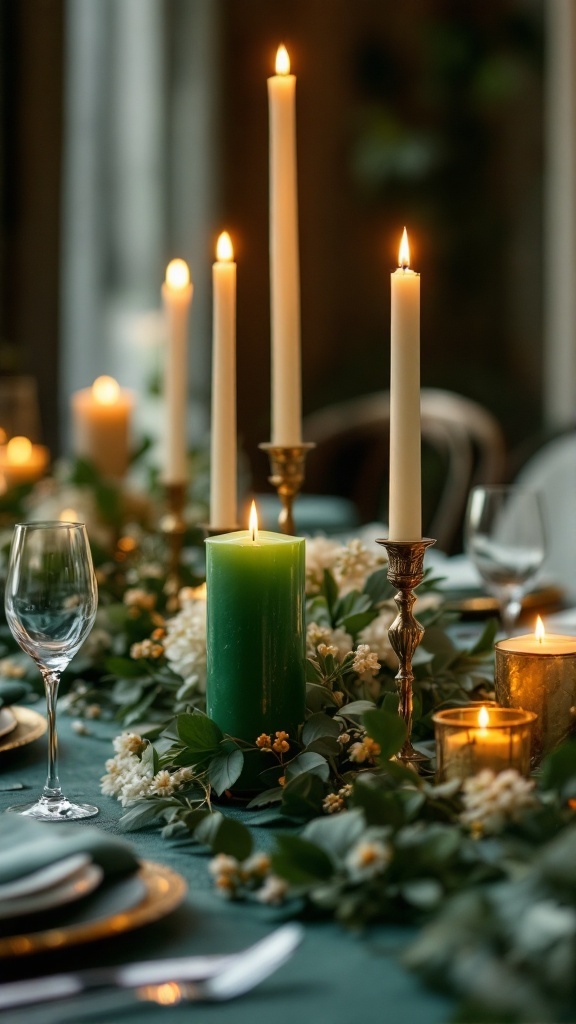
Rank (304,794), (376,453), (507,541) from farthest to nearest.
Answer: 1. (376,453)
2. (507,541)
3. (304,794)

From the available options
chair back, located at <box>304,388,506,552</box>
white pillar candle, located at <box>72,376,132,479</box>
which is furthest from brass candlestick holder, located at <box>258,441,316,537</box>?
chair back, located at <box>304,388,506,552</box>

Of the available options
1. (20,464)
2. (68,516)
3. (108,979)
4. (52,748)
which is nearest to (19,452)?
(20,464)

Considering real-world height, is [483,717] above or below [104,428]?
below

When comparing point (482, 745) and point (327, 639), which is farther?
point (327, 639)

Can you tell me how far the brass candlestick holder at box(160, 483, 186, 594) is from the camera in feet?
4.45

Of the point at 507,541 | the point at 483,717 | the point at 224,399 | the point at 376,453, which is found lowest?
the point at 483,717

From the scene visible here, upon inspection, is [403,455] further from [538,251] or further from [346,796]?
[538,251]

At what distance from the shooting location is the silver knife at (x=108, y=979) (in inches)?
22.3

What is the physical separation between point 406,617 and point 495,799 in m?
0.20

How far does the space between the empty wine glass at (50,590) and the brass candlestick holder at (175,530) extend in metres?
0.45

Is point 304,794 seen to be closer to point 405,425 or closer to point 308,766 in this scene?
point 308,766

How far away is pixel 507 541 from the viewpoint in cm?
131

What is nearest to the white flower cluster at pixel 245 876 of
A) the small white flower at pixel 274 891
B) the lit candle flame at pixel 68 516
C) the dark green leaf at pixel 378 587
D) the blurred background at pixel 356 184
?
the small white flower at pixel 274 891

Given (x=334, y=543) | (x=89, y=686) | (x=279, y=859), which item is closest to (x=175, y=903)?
(x=279, y=859)
